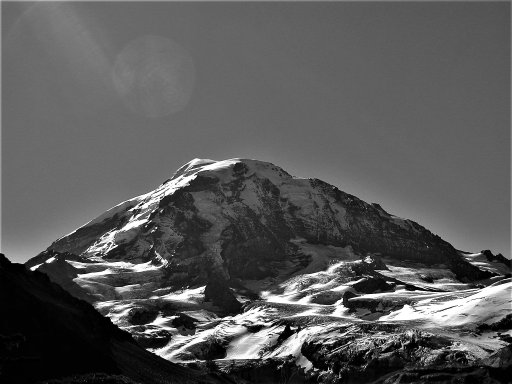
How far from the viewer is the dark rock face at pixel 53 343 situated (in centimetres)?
9050

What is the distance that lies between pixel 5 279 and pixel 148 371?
26819mm

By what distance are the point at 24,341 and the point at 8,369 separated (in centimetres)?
876

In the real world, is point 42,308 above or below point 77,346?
above

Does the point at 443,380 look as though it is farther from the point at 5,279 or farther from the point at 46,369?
the point at 5,279

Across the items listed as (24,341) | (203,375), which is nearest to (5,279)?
(24,341)

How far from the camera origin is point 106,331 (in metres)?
124

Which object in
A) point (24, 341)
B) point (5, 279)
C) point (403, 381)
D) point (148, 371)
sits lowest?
point (403, 381)

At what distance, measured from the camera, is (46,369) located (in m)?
91.6

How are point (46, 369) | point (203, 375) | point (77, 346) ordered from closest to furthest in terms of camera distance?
point (46, 369) < point (77, 346) < point (203, 375)

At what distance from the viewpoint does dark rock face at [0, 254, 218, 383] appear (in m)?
90.5

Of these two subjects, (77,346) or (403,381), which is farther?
(403,381)

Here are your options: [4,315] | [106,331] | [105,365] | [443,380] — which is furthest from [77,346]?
[443,380]

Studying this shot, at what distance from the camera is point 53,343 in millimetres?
97938

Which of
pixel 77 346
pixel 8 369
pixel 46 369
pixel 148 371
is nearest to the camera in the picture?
pixel 8 369
